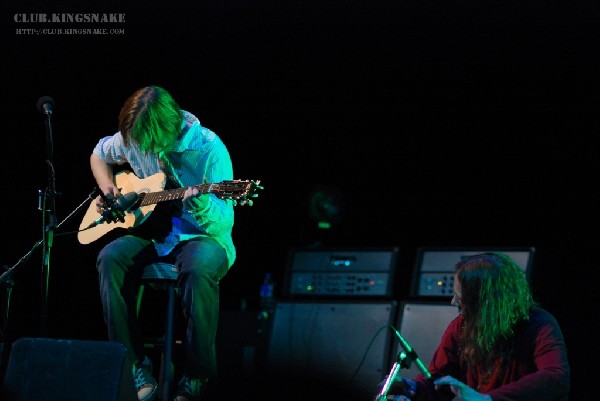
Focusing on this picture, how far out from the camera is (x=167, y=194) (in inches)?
152

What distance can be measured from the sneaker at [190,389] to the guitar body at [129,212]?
2.79ft

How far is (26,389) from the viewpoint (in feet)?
9.51

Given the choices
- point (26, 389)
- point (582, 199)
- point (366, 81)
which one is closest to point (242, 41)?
point (366, 81)

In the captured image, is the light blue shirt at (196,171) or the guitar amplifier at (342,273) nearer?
the light blue shirt at (196,171)

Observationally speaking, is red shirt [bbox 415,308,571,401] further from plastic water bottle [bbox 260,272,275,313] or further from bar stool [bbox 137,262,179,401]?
plastic water bottle [bbox 260,272,275,313]

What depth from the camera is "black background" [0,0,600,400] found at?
552cm

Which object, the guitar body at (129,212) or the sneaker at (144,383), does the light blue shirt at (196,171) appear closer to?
the guitar body at (129,212)

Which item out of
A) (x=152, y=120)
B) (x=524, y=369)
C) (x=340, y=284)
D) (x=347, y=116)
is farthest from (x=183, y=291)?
(x=347, y=116)

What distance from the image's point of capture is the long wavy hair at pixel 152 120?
12.6 ft

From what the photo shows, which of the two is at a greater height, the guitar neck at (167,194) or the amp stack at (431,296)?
the guitar neck at (167,194)

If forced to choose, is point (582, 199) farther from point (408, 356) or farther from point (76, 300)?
point (76, 300)

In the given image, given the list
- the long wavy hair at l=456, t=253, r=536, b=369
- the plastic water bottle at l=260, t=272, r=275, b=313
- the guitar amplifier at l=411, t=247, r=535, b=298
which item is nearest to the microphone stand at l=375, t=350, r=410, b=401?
the long wavy hair at l=456, t=253, r=536, b=369

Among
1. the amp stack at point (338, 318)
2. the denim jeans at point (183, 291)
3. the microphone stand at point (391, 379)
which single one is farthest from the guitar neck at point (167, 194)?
the amp stack at point (338, 318)

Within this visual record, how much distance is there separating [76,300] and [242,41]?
2320 millimetres
